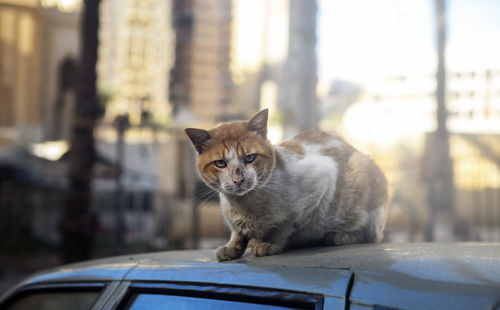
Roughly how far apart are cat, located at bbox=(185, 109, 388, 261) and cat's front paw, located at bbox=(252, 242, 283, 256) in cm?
1

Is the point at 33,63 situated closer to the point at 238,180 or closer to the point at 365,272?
the point at 238,180

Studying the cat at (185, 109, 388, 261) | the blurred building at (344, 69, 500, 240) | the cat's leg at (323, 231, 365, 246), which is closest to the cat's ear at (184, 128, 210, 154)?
the cat at (185, 109, 388, 261)

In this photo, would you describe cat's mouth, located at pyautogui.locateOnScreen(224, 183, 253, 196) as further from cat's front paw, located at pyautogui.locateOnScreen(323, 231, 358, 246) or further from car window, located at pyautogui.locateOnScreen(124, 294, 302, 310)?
car window, located at pyautogui.locateOnScreen(124, 294, 302, 310)

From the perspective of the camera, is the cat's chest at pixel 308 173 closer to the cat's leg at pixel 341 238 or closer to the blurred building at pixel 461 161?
the cat's leg at pixel 341 238

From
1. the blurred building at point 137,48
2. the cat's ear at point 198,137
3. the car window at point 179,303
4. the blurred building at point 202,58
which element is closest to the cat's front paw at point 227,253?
the car window at point 179,303

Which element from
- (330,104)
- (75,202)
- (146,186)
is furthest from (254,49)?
(75,202)

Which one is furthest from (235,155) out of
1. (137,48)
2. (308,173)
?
(137,48)

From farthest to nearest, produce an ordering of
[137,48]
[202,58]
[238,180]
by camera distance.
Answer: [137,48] → [202,58] → [238,180]

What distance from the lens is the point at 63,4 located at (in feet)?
62.3

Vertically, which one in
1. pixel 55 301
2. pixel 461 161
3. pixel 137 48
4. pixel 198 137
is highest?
pixel 137 48

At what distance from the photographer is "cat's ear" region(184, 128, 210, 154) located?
212 cm

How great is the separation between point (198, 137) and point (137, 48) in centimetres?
2495

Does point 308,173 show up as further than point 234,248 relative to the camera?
Yes

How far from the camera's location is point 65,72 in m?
17.9
